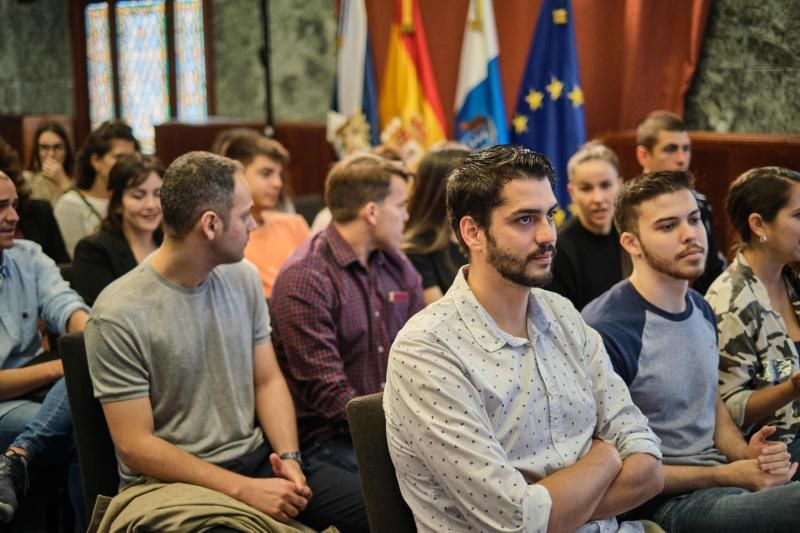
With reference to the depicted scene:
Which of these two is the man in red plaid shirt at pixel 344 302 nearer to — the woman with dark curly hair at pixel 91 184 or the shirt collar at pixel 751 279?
the shirt collar at pixel 751 279

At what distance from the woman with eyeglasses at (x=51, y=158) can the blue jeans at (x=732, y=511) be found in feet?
13.2

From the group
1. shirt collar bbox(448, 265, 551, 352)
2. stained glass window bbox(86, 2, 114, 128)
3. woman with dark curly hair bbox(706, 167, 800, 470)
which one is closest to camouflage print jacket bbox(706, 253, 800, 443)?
woman with dark curly hair bbox(706, 167, 800, 470)

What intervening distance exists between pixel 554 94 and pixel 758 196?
7.96ft

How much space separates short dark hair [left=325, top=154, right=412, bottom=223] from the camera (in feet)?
9.30

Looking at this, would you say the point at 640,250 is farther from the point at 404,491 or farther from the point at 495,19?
the point at 495,19

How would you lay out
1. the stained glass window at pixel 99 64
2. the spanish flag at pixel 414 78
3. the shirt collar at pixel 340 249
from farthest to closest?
the stained glass window at pixel 99 64, the spanish flag at pixel 414 78, the shirt collar at pixel 340 249

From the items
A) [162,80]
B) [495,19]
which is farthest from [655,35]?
[162,80]

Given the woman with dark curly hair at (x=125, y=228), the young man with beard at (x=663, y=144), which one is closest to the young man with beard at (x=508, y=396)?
the woman with dark curly hair at (x=125, y=228)

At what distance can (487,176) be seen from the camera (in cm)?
190

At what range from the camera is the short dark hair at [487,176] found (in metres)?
1.89

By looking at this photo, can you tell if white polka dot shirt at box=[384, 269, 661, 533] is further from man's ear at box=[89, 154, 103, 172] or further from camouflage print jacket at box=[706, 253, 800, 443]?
man's ear at box=[89, 154, 103, 172]

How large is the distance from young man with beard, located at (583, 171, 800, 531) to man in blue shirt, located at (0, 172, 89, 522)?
4.58 ft

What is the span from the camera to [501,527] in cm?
169

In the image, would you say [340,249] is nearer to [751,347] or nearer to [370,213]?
[370,213]
